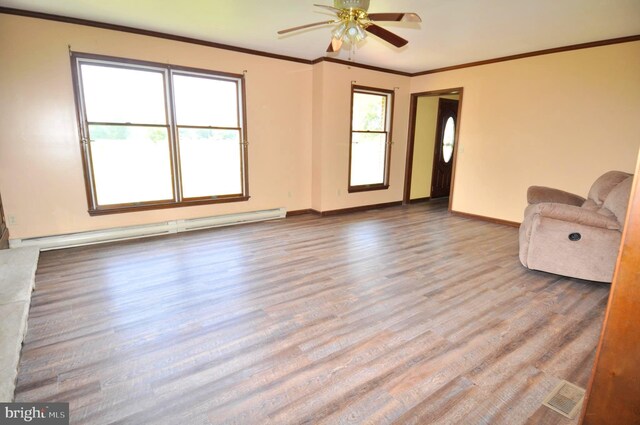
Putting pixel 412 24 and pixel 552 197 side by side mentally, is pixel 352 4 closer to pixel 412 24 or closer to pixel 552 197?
pixel 412 24

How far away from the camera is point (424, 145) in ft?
23.2

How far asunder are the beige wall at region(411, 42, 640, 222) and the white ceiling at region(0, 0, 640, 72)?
14.2 inches

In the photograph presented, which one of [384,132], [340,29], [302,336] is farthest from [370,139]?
[302,336]

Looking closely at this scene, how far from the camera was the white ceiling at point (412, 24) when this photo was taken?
316cm

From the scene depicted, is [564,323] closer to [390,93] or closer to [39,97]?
[390,93]

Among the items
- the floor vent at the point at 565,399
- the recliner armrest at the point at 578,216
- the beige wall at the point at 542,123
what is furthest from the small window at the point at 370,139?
the floor vent at the point at 565,399

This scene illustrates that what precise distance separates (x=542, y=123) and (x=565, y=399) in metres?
4.35

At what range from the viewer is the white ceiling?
3164mm

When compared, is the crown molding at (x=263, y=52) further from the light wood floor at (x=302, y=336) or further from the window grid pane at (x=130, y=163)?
the light wood floor at (x=302, y=336)

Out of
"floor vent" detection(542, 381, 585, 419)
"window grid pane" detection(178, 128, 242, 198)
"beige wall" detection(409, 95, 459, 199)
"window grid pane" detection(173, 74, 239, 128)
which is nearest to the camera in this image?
"floor vent" detection(542, 381, 585, 419)

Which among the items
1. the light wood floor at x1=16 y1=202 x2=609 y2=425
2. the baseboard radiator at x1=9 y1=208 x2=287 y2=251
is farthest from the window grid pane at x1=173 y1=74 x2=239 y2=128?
the light wood floor at x1=16 y1=202 x2=609 y2=425

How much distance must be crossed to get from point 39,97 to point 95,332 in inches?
118

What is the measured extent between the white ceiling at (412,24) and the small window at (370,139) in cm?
127

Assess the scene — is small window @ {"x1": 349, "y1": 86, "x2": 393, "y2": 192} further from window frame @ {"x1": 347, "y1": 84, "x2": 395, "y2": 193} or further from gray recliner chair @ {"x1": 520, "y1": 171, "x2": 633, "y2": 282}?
gray recliner chair @ {"x1": 520, "y1": 171, "x2": 633, "y2": 282}
